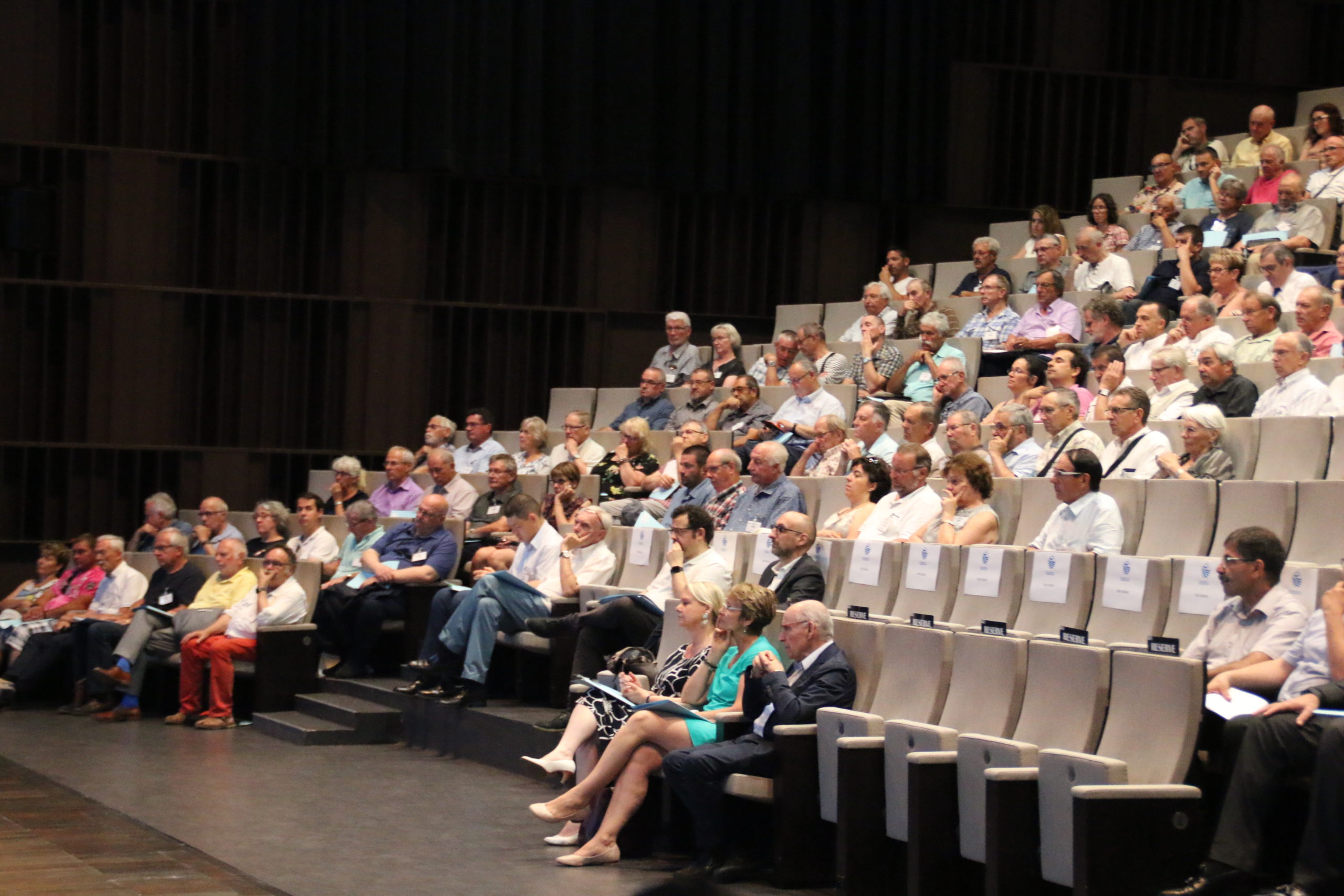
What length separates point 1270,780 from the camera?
3578 millimetres

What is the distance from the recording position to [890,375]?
307 inches

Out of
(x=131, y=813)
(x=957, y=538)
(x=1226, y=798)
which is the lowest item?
(x=131, y=813)

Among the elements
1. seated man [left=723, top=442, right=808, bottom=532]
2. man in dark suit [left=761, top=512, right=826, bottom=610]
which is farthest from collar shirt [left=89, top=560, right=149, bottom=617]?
man in dark suit [left=761, top=512, right=826, bottom=610]

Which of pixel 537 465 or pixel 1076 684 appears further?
pixel 537 465

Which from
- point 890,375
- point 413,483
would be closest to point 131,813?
point 413,483

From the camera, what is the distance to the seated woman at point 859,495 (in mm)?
5953

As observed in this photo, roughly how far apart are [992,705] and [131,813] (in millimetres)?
2829

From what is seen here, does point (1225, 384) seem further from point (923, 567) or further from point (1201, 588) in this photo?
point (1201, 588)

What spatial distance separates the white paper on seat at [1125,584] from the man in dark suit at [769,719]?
0.76 metres

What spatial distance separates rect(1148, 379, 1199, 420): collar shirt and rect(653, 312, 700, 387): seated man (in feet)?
11.2

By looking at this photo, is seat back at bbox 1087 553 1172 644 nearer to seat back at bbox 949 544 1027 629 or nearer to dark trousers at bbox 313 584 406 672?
seat back at bbox 949 544 1027 629

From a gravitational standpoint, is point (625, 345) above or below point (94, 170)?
below

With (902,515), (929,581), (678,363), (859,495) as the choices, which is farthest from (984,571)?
(678,363)

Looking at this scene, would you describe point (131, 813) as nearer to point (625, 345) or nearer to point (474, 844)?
point (474, 844)
